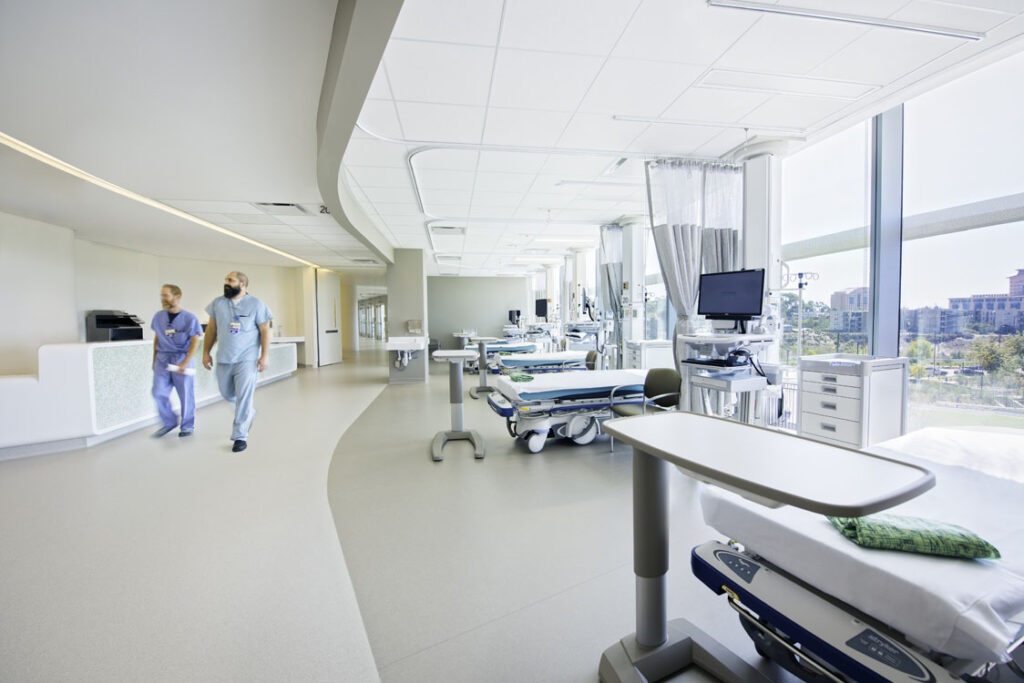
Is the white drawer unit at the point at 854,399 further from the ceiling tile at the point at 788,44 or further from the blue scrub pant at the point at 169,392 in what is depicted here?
the blue scrub pant at the point at 169,392

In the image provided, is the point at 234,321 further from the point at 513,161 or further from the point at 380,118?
the point at 513,161

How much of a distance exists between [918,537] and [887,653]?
0.32 m

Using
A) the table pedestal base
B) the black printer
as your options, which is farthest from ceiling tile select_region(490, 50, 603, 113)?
the black printer

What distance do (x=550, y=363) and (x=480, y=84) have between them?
13.5 feet

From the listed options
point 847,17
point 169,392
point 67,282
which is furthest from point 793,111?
point 67,282

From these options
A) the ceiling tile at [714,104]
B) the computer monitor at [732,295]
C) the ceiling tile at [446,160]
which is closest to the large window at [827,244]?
the computer monitor at [732,295]

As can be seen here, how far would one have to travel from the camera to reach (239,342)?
3.87 m

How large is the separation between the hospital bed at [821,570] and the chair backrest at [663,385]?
1.98m

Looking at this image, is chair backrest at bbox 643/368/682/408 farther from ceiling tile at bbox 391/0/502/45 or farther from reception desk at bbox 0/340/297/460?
reception desk at bbox 0/340/297/460

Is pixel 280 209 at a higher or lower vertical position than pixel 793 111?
lower

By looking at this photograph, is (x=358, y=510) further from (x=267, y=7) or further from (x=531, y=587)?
(x=267, y=7)

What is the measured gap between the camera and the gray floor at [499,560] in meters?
1.55

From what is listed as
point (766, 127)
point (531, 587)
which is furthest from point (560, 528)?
point (766, 127)

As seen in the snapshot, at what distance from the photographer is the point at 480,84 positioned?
278cm
